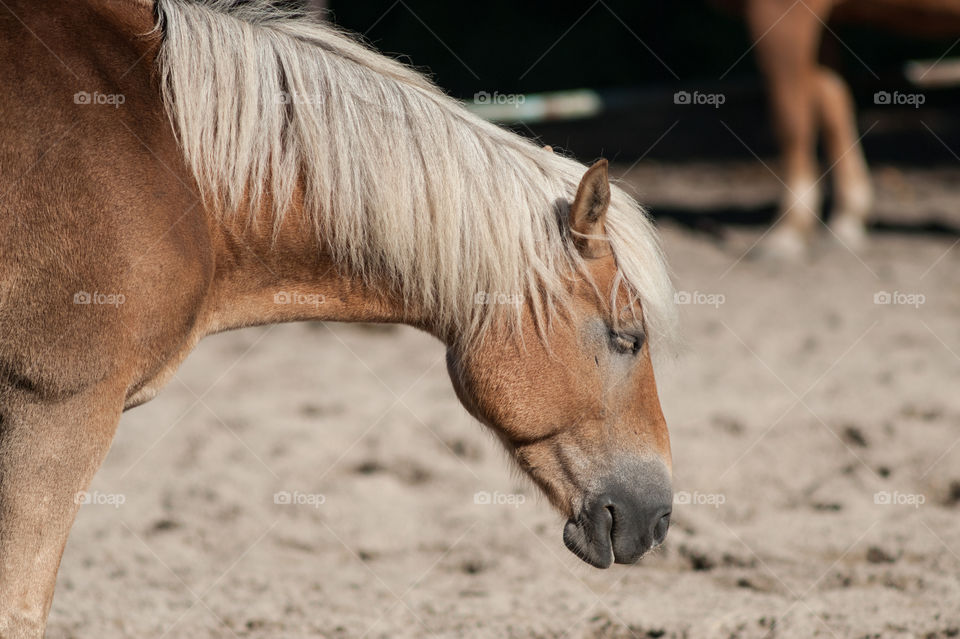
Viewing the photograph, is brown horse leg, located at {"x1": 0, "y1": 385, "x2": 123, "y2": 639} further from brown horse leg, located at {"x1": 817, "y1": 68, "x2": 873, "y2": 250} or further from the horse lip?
brown horse leg, located at {"x1": 817, "y1": 68, "x2": 873, "y2": 250}

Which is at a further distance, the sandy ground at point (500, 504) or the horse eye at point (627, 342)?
the sandy ground at point (500, 504)

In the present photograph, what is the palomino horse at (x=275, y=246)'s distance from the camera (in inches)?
76.9

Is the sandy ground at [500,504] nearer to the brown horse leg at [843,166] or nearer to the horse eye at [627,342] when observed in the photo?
the horse eye at [627,342]

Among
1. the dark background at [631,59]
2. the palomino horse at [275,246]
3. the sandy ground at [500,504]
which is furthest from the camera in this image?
the dark background at [631,59]

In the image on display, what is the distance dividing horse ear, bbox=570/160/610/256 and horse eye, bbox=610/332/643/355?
0.67 feet

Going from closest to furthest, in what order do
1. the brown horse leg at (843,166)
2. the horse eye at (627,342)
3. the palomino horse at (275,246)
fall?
the palomino horse at (275,246) < the horse eye at (627,342) < the brown horse leg at (843,166)

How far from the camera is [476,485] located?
160 inches

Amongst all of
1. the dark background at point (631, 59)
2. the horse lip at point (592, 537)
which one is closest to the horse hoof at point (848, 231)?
the dark background at point (631, 59)

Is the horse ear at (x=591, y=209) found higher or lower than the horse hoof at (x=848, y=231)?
higher

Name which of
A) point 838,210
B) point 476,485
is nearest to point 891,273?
point 838,210

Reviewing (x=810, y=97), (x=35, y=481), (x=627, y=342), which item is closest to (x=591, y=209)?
(x=627, y=342)

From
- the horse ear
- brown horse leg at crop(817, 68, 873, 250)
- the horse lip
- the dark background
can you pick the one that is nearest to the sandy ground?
the horse lip

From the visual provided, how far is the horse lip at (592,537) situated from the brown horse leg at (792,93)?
465 cm

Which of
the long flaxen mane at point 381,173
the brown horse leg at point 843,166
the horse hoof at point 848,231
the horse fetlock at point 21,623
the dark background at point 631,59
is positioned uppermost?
the long flaxen mane at point 381,173
